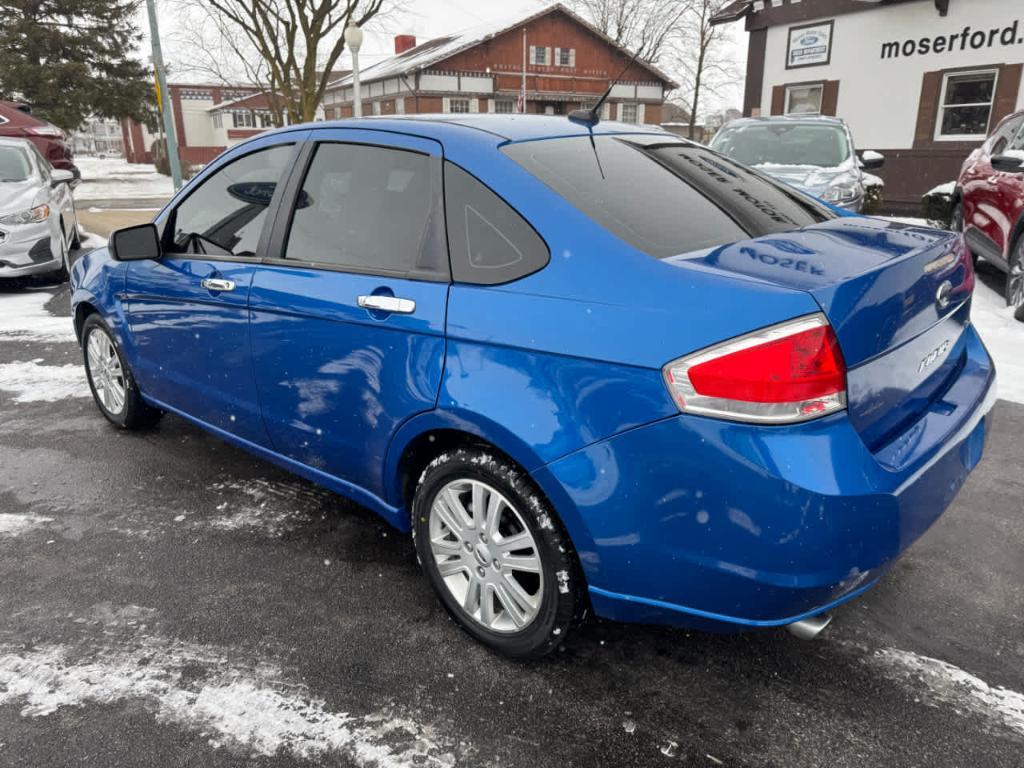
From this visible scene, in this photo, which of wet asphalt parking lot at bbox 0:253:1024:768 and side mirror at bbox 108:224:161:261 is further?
side mirror at bbox 108:224:161:261

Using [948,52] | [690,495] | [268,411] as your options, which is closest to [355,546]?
[268,411]

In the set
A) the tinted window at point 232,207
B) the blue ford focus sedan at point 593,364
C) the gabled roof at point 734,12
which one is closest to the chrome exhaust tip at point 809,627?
the blue ford focus sedan at point 593,364

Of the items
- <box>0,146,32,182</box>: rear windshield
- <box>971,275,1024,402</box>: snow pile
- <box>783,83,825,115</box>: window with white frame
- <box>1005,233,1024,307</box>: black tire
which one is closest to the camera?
<box>971,275,1024,402</box>: snow pile

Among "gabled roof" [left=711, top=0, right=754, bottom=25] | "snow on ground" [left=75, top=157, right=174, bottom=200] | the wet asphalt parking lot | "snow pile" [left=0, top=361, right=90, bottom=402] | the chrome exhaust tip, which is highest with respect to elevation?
→ "gabled roof" [left=711, top=0, right=754, bottom=25]

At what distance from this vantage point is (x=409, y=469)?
8.65 ft

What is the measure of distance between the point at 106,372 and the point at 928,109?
1673cm

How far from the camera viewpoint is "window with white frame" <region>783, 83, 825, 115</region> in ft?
57.8

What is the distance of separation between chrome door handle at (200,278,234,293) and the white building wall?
16.4 meters

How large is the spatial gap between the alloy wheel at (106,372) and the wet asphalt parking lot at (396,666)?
0.97m

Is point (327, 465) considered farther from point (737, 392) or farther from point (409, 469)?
point (737, 392)

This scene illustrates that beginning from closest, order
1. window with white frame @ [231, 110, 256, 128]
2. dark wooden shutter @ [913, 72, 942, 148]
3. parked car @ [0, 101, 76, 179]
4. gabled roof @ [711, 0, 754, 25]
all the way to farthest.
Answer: parked car @ [0, 101, 76, 179], dark wooden shutter @ [913, 72, 942, 148], gabled roof @ [711, 0, 754, 25], window with white frame @ [231, 110, 256, 128]

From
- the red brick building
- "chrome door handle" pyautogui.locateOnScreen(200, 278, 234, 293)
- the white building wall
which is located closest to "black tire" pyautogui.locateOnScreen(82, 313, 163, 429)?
"chrome door handle" pyautogui.locateOnScreen(200, 278, 234, 293)

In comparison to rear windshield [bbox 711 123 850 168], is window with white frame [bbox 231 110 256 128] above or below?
above

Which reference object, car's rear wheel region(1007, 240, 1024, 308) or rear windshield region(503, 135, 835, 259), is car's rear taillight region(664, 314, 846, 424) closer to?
rear windshield region(503, 135, 835, 259)
